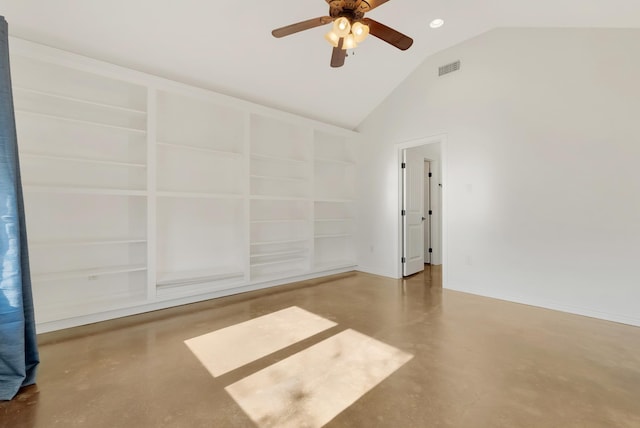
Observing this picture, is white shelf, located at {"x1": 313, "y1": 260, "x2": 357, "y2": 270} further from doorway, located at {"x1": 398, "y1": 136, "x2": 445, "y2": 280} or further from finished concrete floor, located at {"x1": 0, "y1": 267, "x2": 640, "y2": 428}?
finished concrete floor, located at {"x1": 0, "y1": 267, "x2": 640, "y2": 428}

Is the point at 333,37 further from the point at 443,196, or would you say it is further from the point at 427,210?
the point at 427,210

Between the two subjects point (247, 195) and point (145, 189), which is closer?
point (145, 189)

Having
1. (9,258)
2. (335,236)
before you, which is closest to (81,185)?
(9,258)

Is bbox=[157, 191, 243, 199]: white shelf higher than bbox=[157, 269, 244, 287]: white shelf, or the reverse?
bbox=[157, 191, 243, 199]: white shelf

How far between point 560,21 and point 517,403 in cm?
400

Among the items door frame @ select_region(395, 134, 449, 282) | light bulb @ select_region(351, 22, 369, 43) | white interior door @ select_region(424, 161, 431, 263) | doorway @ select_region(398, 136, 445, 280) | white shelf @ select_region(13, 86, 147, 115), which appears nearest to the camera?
light bulb @ select_region(351, 22, 369, 43)

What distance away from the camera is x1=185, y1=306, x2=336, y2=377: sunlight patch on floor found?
228 cm

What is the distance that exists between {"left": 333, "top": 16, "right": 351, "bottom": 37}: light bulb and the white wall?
2.84 metres

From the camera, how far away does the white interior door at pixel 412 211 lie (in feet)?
16.6

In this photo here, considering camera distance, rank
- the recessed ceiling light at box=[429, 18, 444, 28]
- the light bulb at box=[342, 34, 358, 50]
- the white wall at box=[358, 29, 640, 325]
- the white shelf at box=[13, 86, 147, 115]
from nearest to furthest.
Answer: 1. the light bulb at box=[342, 34, 358, 50]
2. the white shelf at box=[13, 86, 147, 115]
3. the white wall at box=[358, 29, 640, 325]
4. the recessed ceiling light at box=[429, 18, 444, 28]

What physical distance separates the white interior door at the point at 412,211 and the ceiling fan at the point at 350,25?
9.71 feet

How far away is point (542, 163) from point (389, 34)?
8.65 ft

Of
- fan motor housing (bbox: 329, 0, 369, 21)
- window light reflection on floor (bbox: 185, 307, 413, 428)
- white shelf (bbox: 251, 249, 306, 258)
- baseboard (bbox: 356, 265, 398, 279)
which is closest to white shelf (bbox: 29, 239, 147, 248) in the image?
window light reflection on floor (bbox: 185, 307, 413, 428)

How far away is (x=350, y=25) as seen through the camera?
213 centimetres
